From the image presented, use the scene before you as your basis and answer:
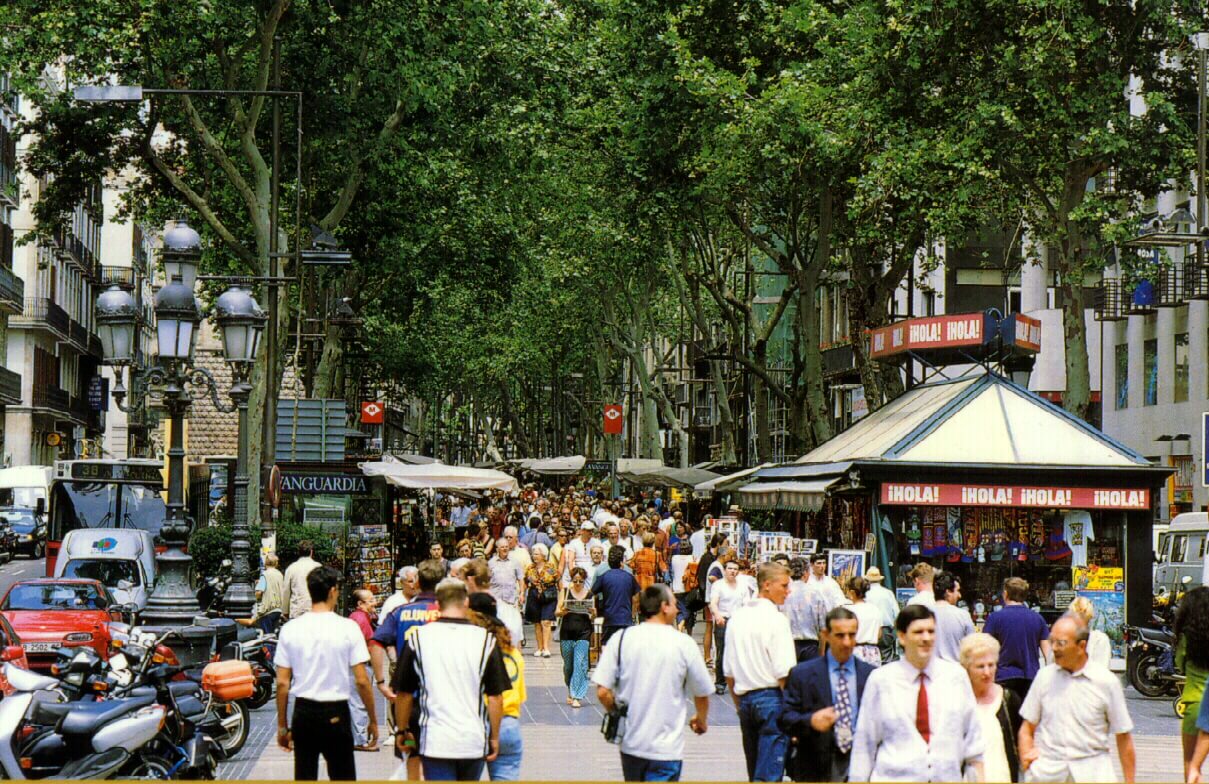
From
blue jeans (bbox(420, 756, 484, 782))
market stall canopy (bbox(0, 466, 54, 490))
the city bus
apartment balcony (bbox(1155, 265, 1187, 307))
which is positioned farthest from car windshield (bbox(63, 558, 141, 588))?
market stall canopy (bbox(0, 466, 54, 490))

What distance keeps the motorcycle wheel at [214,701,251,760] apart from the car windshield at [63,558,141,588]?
13.0 m

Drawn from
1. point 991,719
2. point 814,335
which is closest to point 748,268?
point 814,335

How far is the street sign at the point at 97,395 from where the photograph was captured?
3679 inches

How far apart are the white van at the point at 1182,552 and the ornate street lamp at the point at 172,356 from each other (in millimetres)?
15071

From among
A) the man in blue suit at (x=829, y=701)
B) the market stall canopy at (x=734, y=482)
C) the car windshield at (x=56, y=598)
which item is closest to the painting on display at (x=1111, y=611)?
the market stall canopy at (x=734, y=482)

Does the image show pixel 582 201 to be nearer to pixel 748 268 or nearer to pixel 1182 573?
pixel 748 268

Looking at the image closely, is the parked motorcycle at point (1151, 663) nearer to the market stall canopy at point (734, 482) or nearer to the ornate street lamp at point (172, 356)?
the market stall canopy at point (734, 482)

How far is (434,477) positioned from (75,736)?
66.6 feet

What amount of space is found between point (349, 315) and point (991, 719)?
30.8 meters

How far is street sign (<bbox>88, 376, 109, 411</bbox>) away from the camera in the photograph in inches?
3679

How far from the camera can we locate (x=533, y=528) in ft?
107

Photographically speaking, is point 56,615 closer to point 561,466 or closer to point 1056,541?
point 1056,541

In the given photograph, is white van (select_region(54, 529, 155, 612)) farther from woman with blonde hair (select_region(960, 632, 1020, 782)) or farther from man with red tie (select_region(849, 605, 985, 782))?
man with red tie (select_region(849, 605, 985, 782))

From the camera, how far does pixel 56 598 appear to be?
2272 cm
